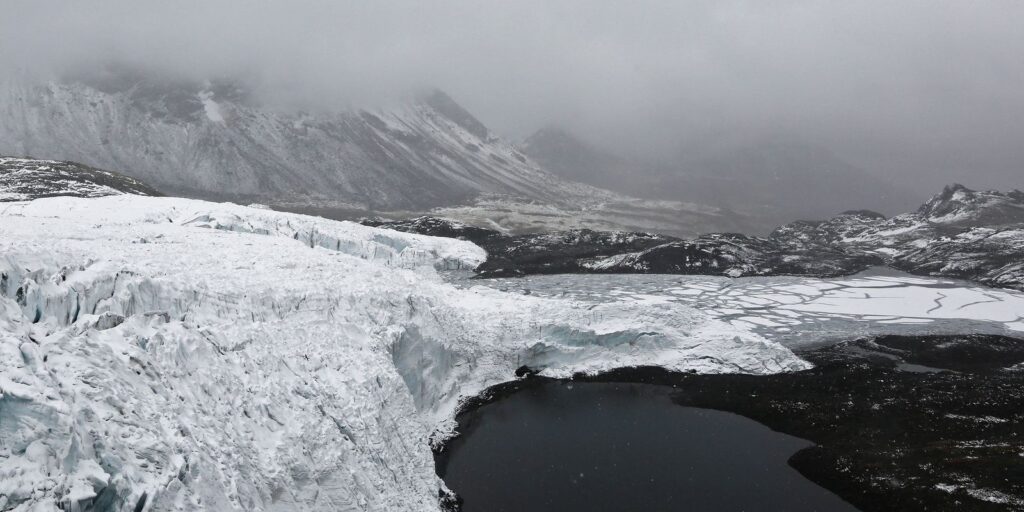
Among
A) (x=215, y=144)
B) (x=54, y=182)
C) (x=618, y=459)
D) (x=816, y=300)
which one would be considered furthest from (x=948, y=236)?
(x=215, y=144)

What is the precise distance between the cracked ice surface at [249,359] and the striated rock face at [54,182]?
19.9 metres

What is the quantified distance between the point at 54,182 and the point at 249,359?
63.1m

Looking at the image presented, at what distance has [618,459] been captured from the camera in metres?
24.8

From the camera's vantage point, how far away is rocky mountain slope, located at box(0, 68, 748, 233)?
436 feet

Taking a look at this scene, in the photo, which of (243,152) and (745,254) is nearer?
(745,254)

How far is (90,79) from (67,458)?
595ft

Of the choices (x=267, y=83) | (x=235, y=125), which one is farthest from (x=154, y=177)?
(x=267, y=83)

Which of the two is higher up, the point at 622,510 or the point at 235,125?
the point at 235,125

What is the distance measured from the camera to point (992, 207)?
364 ft

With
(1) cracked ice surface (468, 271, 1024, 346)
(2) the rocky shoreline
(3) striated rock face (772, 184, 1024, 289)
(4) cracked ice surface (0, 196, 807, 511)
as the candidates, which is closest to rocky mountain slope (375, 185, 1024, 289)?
(3) striated rock face (772, 184, 1024, 289)

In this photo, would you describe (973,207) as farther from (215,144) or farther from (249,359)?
(215,144)

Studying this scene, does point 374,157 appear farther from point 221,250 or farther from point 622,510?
point 622,510

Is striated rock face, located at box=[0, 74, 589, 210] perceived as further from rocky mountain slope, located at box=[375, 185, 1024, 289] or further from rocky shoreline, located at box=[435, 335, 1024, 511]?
rocky shoreline, located at box=[435, 335, 1024, 511]

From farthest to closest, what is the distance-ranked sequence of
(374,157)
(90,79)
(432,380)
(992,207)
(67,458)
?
(374,157) < (90,79) < (992,207) < (432,380) < (67,458)
